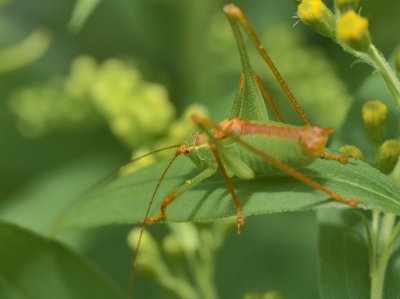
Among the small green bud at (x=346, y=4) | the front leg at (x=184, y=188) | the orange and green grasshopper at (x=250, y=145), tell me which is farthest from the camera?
the front leg at (x=184, y=188)

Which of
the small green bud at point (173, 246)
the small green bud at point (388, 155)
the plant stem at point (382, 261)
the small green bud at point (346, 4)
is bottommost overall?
the plant stem at point (382, 261)

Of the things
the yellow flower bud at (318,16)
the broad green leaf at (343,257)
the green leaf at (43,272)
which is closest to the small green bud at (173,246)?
the green leaf at (43,272)

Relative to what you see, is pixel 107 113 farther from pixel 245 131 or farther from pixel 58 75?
pixel 245 131

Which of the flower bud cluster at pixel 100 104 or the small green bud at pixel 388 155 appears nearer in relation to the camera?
the small green bud at pixel 388 155

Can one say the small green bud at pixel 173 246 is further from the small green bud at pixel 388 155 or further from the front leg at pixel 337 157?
the small green bud at pixel 388 155

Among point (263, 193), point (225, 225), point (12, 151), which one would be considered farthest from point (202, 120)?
point (12, 151)

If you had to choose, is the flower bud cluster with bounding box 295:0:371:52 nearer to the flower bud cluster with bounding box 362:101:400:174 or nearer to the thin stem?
the thin stem
